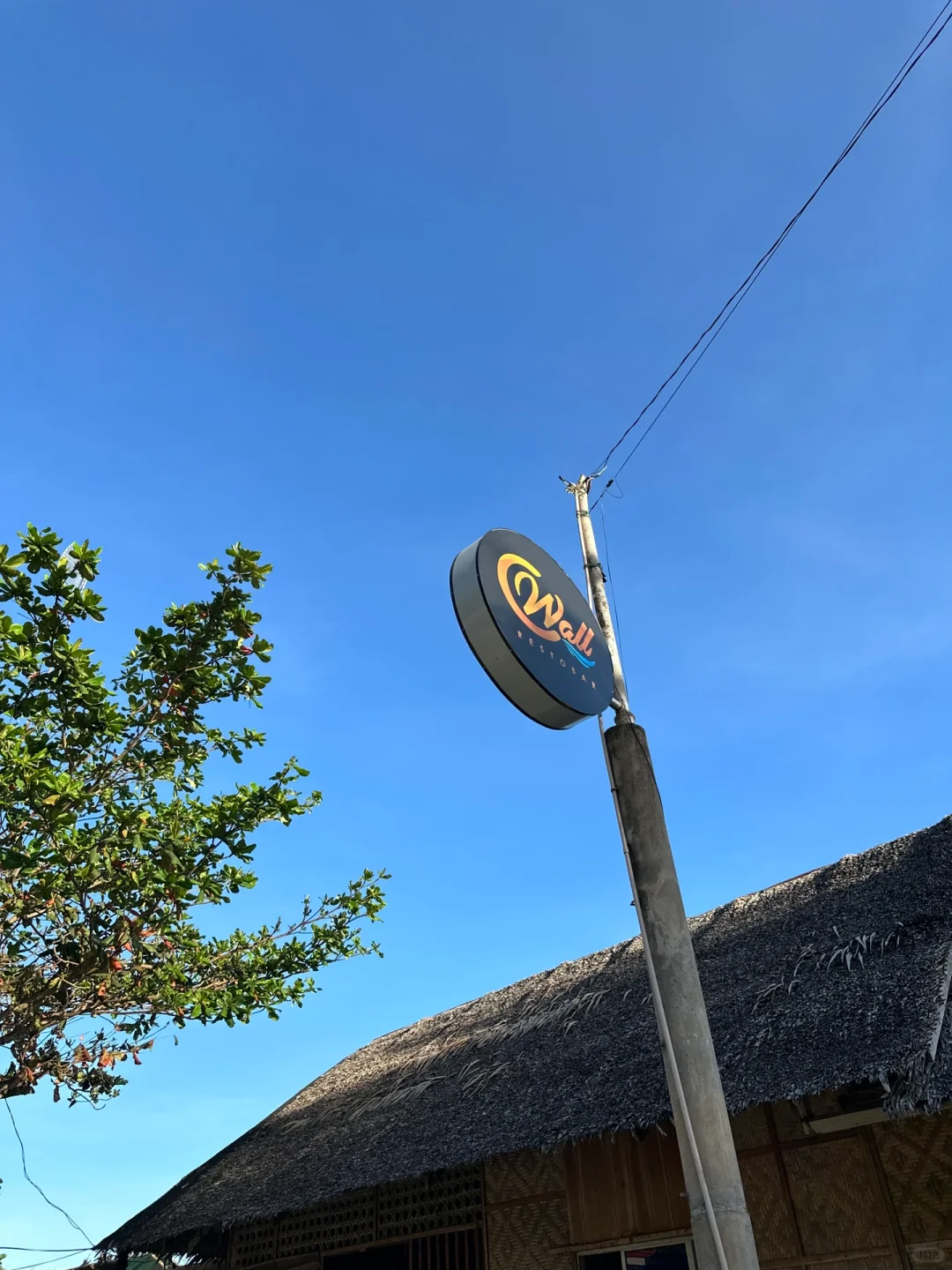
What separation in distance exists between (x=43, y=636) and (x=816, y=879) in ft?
24.2

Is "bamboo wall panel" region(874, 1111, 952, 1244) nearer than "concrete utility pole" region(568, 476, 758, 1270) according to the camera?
No

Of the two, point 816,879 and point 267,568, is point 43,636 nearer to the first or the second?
point 267,568

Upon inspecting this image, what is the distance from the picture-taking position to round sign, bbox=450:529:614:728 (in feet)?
13.4

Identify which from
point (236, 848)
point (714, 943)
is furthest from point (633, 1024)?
point (236, 848)

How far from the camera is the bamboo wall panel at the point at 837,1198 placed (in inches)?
247

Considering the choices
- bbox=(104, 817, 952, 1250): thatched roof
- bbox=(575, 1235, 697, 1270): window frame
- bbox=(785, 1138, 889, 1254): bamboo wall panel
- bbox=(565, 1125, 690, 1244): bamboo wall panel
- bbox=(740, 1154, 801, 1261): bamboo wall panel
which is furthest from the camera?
bbox=(565, 1125, 690, 1244): bamboo wall panel

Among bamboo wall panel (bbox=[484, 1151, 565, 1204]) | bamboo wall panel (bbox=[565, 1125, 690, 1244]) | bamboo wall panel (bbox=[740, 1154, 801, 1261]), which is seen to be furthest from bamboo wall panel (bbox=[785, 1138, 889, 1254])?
bamboo wall panel (bbox=[484, 1151, 565, 1204])

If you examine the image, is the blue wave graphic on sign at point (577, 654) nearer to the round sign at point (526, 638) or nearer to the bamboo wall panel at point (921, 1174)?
the round sign at point (526, 638)

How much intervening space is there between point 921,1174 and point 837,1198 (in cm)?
A: 66

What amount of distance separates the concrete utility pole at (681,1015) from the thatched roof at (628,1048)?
2.72 m

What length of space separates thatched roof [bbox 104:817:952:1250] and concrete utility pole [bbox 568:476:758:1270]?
107 inches

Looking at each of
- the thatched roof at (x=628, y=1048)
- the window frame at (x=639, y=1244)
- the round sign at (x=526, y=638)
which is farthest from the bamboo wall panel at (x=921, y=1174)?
the round sign at (x=526, y=638)

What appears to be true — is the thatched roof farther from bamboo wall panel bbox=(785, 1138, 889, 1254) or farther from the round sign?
the round sign

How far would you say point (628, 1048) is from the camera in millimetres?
7633
